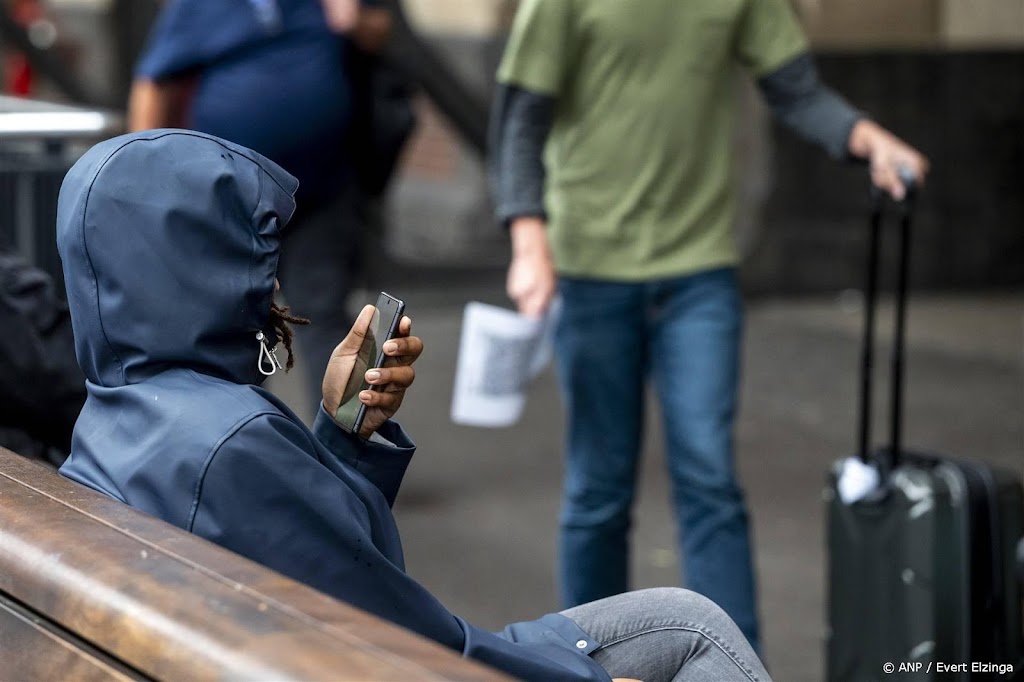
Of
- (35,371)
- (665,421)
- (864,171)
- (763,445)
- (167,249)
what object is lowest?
(763,445)

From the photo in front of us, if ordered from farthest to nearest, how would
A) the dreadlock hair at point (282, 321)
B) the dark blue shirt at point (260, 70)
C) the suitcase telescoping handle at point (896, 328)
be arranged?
1. the dark blue shirt at point (260, 70)
2. the suitcase telescoping handle at point (896, 328)
3. the dreadlock hair at point (282, 321)

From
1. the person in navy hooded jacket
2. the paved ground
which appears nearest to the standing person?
the paved ground

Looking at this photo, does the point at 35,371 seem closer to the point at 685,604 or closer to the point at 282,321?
the point at 282,321

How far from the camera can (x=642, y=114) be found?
3.78 metres

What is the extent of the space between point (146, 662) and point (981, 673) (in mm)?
2142

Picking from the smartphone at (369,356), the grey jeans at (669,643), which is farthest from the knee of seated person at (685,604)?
the smartphone at (369,356)

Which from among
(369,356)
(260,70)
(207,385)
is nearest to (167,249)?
(207,385)

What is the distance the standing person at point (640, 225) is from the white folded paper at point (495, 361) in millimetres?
76

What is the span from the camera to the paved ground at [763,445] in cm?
486

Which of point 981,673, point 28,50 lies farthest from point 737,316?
point 28,50

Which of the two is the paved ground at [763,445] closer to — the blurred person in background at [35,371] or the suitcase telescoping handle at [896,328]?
the suitcase telescoping handle at [896,328]

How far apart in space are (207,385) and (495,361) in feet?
5.69

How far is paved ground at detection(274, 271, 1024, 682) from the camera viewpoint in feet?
15.9

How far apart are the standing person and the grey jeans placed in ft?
4.23
